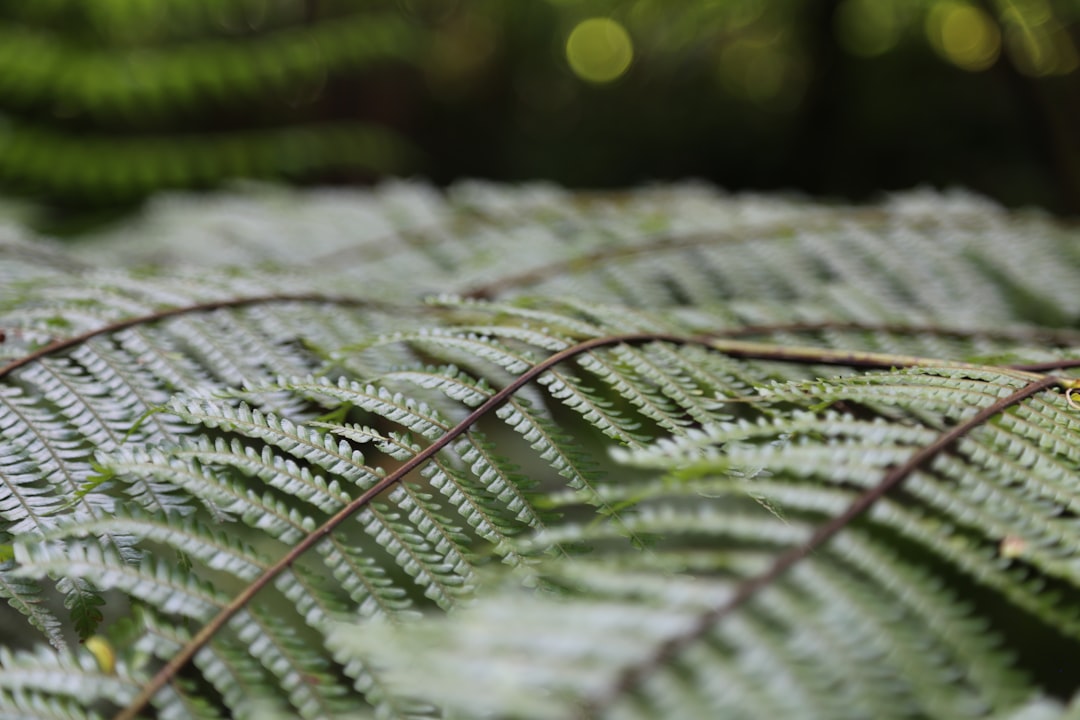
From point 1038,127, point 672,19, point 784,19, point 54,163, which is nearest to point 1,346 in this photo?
point 54,163

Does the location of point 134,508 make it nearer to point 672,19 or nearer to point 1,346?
point 1,346

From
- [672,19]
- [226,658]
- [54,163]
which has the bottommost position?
[226,658]

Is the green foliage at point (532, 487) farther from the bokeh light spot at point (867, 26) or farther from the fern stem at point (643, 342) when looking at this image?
the bokeh light spot at point (867, 26)

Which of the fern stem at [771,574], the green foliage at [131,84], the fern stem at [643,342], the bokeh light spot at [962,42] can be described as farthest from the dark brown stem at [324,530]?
the bokeh light spot at [962,42]

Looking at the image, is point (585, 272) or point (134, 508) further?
point (585, 272)

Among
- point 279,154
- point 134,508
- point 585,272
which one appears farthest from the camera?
point 279,154

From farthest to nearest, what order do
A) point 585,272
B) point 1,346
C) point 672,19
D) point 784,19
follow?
→ point 784,19, point 672,19, point 585,272, point 1,346
